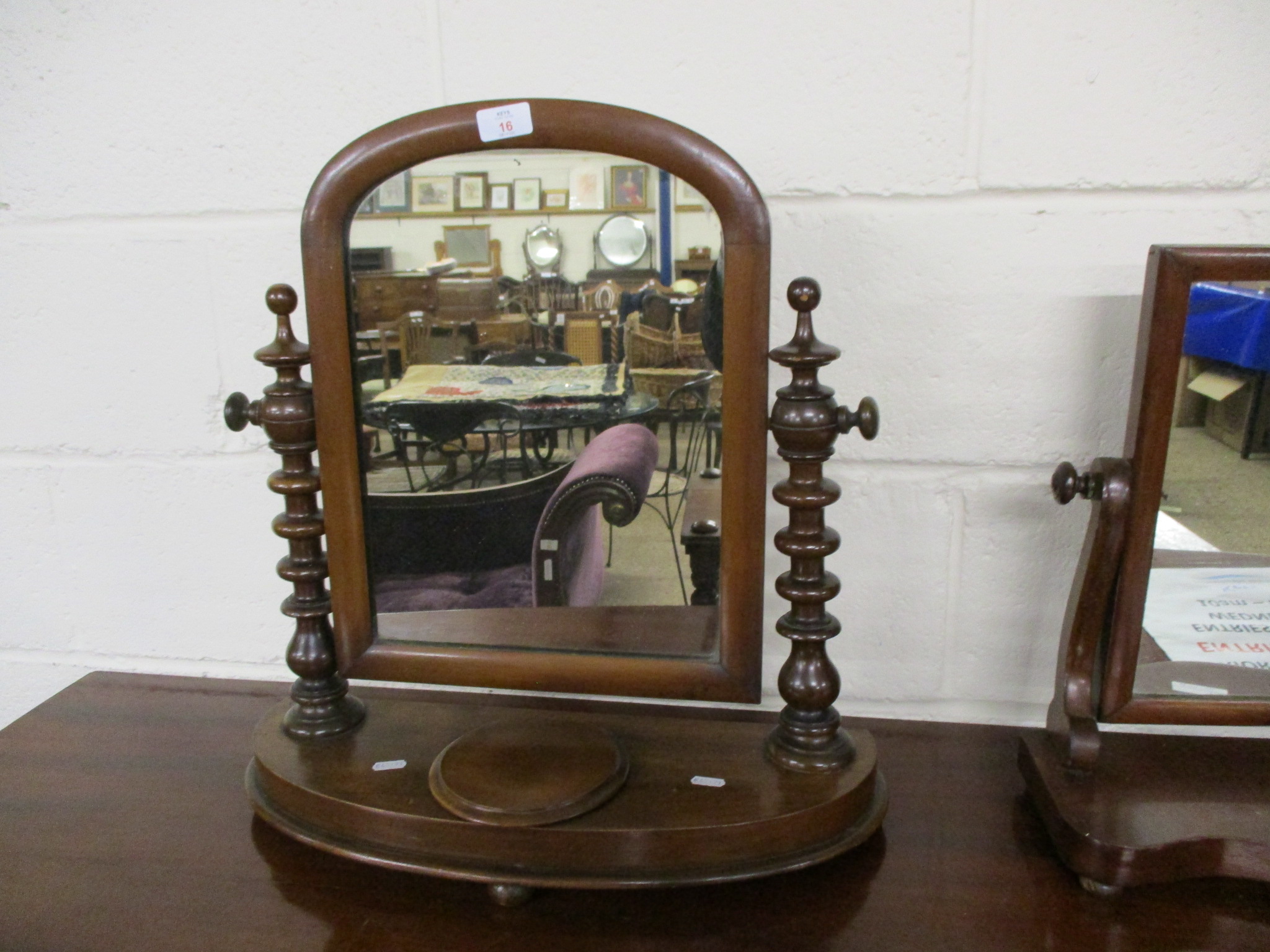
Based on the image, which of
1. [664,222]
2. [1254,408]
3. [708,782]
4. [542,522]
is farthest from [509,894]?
[1254,408]

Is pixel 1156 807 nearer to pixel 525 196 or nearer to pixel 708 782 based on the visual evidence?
pixel 708 782

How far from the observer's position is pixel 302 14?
780mm

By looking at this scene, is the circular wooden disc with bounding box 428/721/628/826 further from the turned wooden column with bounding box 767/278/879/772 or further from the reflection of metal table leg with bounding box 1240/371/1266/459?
the reflection of metal table leg with bounding box 1240/371/1266/459

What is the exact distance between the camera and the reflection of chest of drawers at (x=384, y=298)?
0.67m

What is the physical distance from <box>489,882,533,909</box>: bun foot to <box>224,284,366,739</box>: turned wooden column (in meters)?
0.19

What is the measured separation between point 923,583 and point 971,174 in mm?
332

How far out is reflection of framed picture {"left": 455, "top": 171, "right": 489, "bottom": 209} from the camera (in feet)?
2.16

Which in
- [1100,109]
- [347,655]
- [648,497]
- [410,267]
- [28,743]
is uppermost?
[1100,109]

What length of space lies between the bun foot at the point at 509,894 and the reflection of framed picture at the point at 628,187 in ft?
1.48

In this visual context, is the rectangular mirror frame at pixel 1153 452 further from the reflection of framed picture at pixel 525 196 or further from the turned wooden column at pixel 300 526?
the turned wooden column at pixel 300 526

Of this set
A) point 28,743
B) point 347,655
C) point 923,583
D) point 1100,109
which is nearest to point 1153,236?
point 1100,109

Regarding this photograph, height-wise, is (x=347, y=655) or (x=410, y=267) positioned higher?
(x=410, y=267)

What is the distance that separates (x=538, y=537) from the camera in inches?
27.7

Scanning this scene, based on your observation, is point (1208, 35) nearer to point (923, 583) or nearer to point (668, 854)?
point (923, 583)
